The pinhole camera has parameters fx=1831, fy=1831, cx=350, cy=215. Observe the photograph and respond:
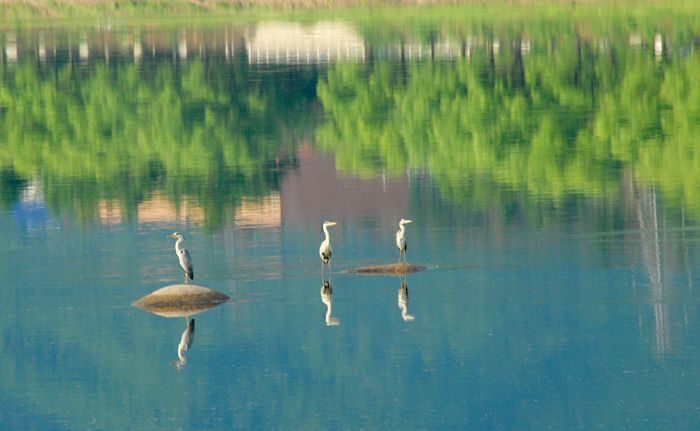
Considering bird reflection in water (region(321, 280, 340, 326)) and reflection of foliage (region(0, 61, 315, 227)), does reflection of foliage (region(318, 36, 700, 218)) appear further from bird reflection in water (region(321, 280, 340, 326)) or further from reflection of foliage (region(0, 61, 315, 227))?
bird reflection in water (region(321, 280, 340, 326))

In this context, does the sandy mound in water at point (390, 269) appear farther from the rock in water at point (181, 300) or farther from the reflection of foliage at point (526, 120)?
the reflection of foliage at point (526, 120)

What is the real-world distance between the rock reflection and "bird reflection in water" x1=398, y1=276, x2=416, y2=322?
12.9 ft

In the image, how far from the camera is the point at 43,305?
42156mm

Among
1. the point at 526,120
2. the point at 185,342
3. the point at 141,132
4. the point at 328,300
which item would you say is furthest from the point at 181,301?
the point at 141,132

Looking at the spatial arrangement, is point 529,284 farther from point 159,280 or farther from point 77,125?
point 77,125

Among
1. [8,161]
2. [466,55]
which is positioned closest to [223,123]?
[8,161]

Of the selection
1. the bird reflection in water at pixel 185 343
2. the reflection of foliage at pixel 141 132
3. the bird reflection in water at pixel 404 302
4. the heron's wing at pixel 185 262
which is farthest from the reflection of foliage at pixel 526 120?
the bird reflection in water at pixel 185 343

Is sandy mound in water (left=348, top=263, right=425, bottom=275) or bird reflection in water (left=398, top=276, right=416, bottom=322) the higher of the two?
sandy mound in water (left=348, top=263, right=425, bottom=275)

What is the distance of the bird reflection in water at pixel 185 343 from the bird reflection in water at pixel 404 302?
4.53 metres

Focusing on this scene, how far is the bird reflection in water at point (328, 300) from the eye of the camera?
128ft

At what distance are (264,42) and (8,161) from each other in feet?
273

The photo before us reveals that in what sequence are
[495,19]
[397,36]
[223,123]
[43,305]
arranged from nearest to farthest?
1. [43,305]
2. [223,123]
3. [397,36]
4. [495,19]

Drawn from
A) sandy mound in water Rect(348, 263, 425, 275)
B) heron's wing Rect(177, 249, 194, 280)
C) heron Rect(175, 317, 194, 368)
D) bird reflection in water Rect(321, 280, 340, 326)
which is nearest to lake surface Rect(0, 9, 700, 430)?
bird reflection in water Rect(321, 280, 340, 326)

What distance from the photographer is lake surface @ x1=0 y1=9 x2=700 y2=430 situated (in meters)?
34.0
